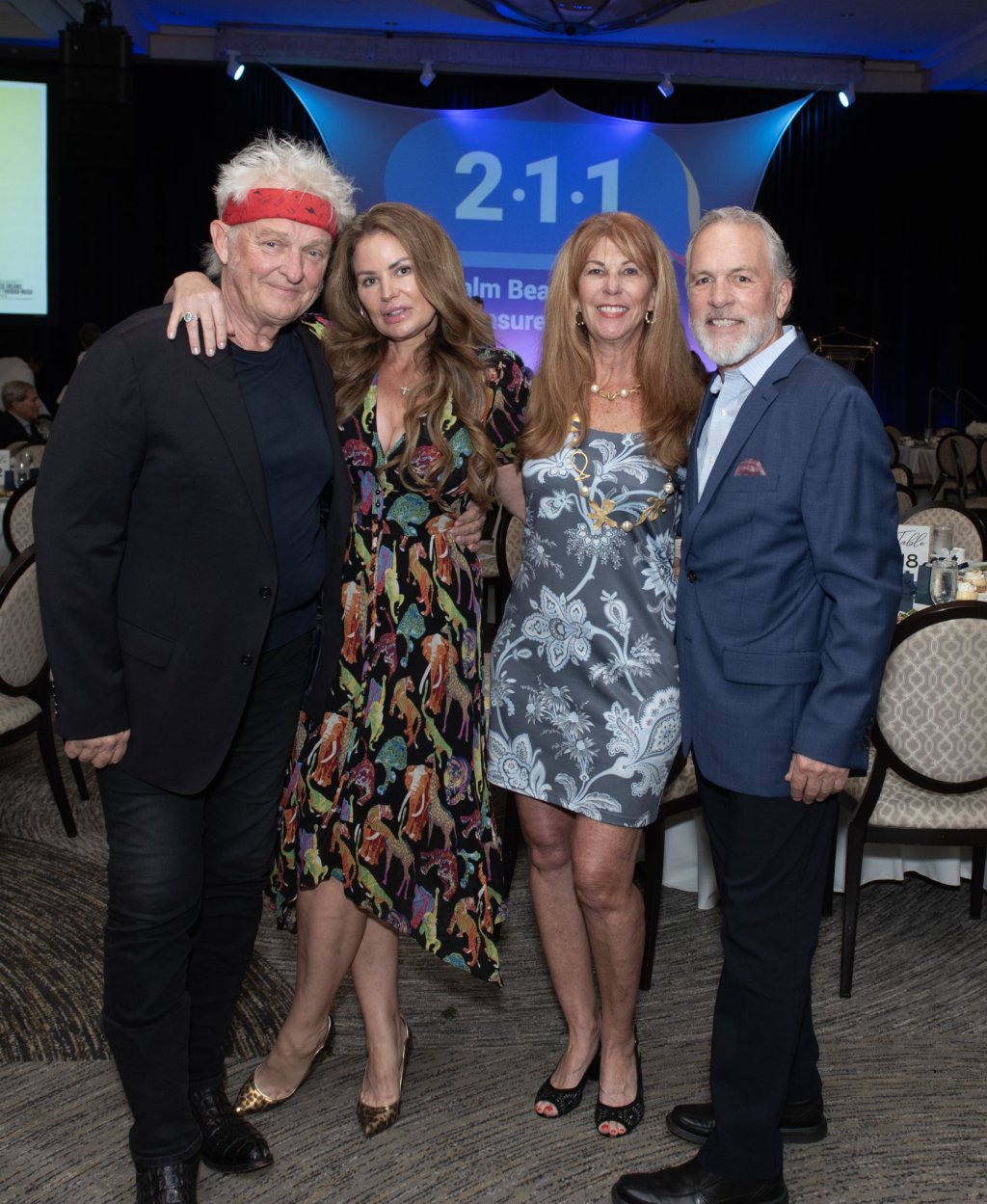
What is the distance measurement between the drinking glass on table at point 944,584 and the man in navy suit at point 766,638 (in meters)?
1.88

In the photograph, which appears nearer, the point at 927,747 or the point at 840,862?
the point at 927,747

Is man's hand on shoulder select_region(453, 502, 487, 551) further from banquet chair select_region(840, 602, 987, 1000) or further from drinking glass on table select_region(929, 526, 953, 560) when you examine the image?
drinking glass on table select_region(929, 526, 953, 560)

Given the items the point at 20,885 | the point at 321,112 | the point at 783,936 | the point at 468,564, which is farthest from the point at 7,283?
the point at 783,936

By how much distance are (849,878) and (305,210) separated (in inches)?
80.9

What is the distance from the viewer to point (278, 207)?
6.65ft

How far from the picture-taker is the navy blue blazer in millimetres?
1880

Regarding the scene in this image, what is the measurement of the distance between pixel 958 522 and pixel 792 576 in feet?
10.8

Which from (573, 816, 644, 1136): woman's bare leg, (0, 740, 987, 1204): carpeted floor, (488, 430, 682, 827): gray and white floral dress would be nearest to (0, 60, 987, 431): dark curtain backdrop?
(0, 740, 987, 1204): carpeted floor

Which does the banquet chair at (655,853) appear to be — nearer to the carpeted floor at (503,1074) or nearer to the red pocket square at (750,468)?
the carpeted floor at (503,1074)

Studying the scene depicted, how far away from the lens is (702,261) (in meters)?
2.03

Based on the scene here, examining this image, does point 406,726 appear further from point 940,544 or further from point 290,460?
point 940,544

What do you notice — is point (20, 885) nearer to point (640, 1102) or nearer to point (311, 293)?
point (640, 1102)

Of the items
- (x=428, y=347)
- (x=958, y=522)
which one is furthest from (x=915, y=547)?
(x=428, y=347)

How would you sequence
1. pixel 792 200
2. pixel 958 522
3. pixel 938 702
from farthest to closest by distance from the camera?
pixel 792 200 < pixel 958 522 < pixel 938 702
